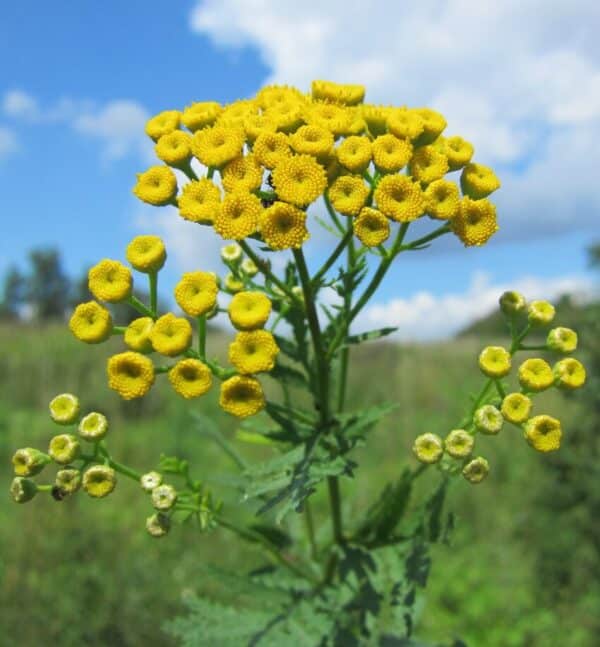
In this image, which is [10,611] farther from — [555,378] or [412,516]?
[555,378]

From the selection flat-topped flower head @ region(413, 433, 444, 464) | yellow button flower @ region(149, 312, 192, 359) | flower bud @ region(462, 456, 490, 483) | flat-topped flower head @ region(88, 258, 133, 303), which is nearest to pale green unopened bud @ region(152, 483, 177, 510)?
yellow button flower @ region(149, 312, 192, 359)

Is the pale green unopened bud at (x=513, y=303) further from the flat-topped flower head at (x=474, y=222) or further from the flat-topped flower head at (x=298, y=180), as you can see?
the flat-topped flower head at (x=298, y=180)

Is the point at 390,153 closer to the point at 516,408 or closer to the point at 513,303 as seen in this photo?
the point at 513,303

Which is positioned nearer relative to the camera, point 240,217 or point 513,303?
point 240,217

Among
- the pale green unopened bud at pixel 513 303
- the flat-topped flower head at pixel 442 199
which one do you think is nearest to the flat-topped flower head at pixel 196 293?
the flat-topped flower head at pixel 442 199

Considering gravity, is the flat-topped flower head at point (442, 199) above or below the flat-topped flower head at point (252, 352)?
above

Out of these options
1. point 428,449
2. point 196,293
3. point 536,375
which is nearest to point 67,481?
point 196,293

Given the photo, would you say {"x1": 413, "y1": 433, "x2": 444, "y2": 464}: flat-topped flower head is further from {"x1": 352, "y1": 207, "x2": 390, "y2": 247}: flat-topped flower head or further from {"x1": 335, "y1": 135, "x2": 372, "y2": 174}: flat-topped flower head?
{"x1": 335, "y1": 135, "x2": 372, "y2": 174}: flat-topped flower head
